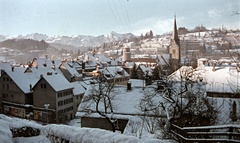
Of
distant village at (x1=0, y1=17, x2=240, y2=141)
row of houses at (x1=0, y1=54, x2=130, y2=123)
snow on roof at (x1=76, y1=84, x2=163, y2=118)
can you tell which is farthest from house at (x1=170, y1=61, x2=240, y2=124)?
row of houses at (x1=0, y1=54, x2=130, y2=123)

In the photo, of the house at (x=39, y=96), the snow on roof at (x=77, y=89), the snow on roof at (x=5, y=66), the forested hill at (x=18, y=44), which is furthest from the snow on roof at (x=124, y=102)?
the snow on roof at (x=5, y=66)

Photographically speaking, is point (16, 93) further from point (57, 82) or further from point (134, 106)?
point (134, 106)

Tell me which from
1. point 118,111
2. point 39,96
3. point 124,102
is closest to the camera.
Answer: point 118,111

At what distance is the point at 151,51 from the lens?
8050cm

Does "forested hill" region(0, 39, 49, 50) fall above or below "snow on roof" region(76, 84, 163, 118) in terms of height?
above

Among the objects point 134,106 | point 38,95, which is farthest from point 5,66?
point 134,106

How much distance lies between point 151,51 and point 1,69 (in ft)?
214

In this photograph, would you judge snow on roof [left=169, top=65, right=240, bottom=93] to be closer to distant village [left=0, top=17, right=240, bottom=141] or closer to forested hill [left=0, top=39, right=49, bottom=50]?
distant village [left=0, top=17, right=240, bottom=141]

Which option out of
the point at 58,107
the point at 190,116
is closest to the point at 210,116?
the point at 190,116

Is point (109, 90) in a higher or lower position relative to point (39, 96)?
higher

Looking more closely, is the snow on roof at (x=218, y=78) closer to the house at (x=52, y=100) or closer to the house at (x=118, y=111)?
the house at (x=118, y=111)

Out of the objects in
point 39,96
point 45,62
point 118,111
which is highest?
point 45,62

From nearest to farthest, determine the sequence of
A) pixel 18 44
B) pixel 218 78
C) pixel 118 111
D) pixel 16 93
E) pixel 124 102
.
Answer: pixel 118 111, pixel 124 102, pixel 218 78, pixel 18 44, pixel 16 93

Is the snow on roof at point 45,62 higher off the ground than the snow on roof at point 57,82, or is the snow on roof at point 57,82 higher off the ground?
the snow on roof at point 45,62
